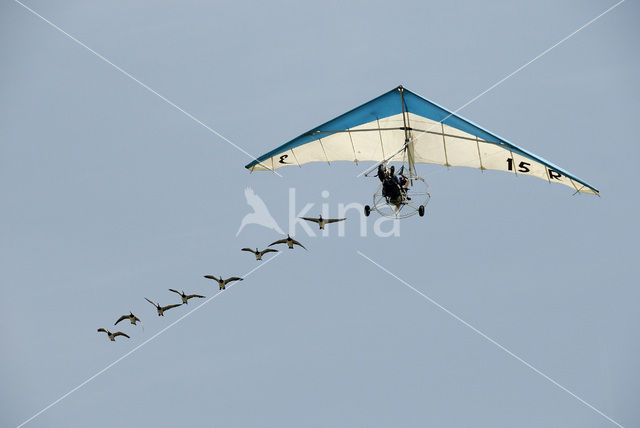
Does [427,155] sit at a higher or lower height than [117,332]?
higher

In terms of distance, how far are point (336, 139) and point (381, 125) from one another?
271 cm

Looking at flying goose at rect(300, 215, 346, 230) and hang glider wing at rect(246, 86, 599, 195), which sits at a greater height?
hang glider wing at rect(246, 86, 599, 195)

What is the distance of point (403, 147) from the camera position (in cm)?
4884

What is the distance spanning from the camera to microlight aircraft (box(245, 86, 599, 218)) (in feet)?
149

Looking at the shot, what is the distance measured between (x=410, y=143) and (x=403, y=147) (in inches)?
20.1

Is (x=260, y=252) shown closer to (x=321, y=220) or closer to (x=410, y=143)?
(x=321, y=220)

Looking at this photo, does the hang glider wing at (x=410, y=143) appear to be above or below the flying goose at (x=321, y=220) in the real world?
Answer: above

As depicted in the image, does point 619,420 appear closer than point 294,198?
No

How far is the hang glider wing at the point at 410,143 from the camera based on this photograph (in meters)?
46.2

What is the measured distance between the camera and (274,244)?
4759 cm

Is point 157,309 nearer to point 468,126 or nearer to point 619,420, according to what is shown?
point 468,126

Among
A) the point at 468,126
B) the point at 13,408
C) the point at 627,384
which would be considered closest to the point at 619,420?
the point at 627,384

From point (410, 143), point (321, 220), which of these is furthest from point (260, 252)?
point (410, 143)

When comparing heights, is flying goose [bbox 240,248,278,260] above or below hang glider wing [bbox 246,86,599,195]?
below
